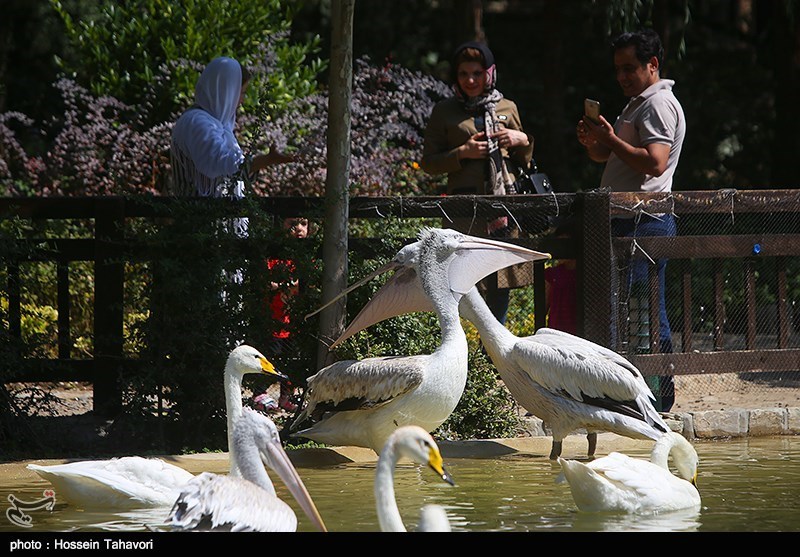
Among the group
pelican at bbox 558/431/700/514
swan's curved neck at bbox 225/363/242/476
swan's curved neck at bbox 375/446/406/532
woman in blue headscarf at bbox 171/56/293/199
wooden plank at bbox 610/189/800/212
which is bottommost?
pelican at bbox 558/431/700/514

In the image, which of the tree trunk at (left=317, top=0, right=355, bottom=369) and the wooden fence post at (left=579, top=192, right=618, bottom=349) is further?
the wooden fence post at (left=579, top=192, right=618, bottom=349)

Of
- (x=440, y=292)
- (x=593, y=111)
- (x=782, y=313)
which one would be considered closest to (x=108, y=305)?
(x=440, y=292)

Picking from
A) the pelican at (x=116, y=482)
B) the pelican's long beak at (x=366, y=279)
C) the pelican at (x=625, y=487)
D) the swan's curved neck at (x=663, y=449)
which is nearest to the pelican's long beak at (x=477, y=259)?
the pelican's long beak at (x=366, y=279)

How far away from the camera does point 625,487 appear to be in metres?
5.37

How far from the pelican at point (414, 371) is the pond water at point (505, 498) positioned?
263 millimetres

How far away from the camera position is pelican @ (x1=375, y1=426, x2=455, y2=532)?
4109mm

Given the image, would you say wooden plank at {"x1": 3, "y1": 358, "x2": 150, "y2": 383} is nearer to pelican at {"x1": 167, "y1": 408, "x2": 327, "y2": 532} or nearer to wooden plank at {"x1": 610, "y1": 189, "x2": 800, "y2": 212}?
pelican at {"x1": 167, "y1": 408, "x2": 327, "y2": 532}

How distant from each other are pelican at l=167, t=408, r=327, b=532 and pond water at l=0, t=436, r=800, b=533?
0.35 m

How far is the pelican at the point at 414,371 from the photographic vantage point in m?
6.44

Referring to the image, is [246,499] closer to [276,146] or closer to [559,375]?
[559,375]

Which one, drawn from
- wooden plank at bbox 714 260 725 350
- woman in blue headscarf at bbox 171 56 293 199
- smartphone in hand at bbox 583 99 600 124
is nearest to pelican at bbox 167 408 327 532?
woman in blue headscarf at bbox 171 56 293 199

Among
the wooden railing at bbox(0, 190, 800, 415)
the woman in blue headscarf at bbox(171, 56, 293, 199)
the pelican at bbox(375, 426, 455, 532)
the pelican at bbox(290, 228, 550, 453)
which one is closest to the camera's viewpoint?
the pelican at bbox(375, 426, 455, 532)

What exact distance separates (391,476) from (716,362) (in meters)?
4.24
